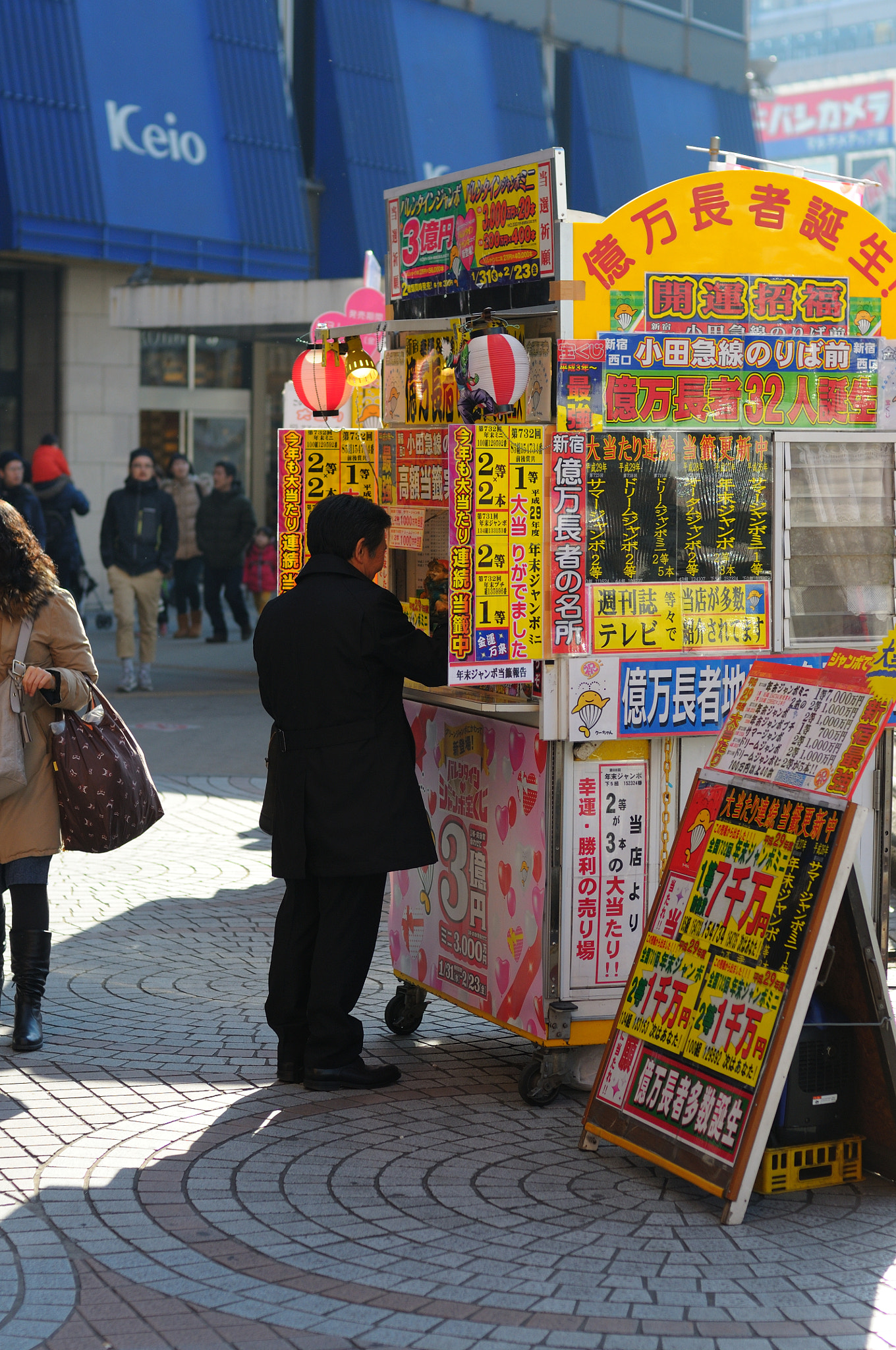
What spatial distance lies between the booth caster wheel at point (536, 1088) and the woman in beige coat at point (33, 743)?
5.59ft

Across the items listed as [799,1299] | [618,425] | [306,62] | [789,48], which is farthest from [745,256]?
[789,48]

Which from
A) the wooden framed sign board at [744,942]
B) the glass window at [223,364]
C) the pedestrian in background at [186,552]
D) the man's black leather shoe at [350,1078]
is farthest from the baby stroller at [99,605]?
the wooden framed sign board at [744,942]

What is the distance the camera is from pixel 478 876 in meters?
5.36

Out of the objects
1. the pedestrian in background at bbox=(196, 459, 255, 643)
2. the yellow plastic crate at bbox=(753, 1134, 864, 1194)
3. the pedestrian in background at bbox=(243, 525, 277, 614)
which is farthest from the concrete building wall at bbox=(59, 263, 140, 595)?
the yellow plastic crate at bbox=(753, 1134, 864, 1194)

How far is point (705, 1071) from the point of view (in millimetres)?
4258

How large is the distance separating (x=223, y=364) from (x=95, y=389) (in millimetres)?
3606

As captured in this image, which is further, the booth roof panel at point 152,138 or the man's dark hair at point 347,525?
the booth roof panel at point 152,138

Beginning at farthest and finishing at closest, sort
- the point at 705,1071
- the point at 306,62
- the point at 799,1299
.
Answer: the point at 306,62 < the point at 705,1071 < the point at 799,1299

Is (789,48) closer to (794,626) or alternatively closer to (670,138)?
(670,138)

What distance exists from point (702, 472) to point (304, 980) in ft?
6.71

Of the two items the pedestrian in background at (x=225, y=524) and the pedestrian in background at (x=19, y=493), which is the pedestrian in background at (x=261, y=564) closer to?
the pedestrian in background at (x=225, y=524)

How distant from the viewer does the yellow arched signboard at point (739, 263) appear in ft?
16.1

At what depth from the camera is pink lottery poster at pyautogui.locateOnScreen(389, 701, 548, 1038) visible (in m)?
5.05

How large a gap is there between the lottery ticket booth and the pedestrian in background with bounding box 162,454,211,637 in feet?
43.6
